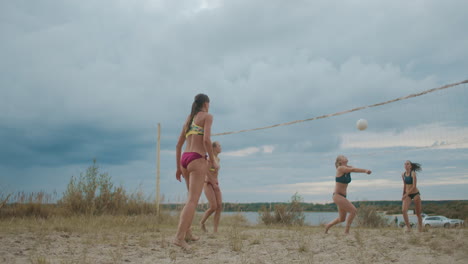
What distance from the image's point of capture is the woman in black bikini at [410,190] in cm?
722

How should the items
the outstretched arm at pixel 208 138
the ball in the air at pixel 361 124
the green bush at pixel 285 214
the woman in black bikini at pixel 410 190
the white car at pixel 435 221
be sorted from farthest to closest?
the white car at pixel 435 221
the green bush at pixel 285 214
the ball in the air at pixel 361 124
the woman in black bikini at pixel 410 190
the outstretched arm at pixel 208 138

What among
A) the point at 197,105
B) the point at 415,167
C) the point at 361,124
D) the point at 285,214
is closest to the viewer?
the point at 197,105

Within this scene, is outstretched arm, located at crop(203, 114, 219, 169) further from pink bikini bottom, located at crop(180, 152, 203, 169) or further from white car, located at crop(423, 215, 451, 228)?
white car, located at crop(423, 215, 451, 228)

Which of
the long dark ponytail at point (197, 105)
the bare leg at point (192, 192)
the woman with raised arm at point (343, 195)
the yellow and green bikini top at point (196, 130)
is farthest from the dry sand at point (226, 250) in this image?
the long dark ponytail at point (197, 105)

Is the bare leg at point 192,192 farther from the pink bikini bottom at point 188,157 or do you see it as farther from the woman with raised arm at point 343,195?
the woman with raised arm at point 343,195

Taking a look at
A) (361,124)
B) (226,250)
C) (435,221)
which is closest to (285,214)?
(361,124)

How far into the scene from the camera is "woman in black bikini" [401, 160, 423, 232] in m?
7.22

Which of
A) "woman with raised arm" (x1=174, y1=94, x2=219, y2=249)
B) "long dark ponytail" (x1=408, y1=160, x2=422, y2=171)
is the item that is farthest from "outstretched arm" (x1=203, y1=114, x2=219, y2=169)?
"long dark ponytail" (x1=408, y1=160, x2=422, y2=171)

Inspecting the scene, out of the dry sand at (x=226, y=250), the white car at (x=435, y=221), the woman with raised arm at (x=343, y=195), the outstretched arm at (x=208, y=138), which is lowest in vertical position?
the white car at (x=435, y=221)

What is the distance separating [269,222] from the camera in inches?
447

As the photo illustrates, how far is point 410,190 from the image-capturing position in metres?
7.24

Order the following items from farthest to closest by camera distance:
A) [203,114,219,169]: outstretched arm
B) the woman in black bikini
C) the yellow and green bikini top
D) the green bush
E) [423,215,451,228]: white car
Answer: [423,215,451,228]: white car → the green bush → the woman in black bikini → the yellow and green bikini top → [203,114,219,169]: outstretched arm

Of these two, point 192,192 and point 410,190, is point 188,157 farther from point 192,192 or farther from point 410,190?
point 410,190

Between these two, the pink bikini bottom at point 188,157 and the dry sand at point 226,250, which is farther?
the pink bikini bottom at point 188,157
